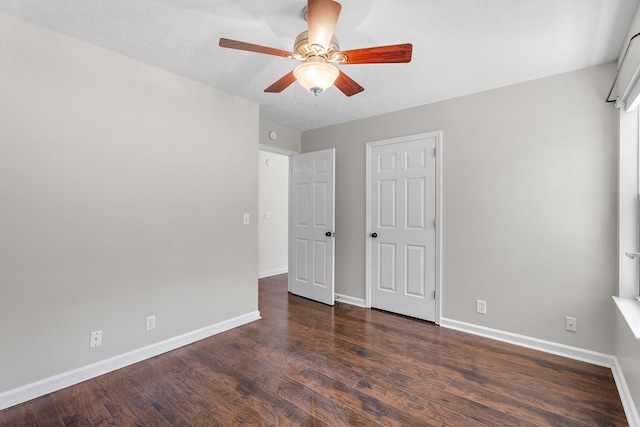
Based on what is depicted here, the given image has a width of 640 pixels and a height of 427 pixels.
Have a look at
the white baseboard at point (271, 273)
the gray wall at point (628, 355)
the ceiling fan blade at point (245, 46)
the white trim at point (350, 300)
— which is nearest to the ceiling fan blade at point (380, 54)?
the ceiling fan blade at point (245, 46)

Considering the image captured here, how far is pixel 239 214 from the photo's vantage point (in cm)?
313

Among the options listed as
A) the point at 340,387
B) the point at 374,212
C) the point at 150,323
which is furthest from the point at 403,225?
the point at 150,323

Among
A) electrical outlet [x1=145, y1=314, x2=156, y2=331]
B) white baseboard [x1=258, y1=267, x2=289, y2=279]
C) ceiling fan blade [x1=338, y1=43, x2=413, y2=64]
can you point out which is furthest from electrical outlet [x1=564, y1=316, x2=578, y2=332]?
white baseboard [x1=258, y1=267, x2=289, y2=279]

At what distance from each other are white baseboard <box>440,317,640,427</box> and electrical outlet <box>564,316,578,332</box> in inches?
6.0

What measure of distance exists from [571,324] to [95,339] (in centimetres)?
372

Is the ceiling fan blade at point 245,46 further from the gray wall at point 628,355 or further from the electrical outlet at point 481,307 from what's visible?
the electrical outlet at point 481,307

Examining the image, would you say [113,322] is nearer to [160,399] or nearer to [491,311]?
[160,399]

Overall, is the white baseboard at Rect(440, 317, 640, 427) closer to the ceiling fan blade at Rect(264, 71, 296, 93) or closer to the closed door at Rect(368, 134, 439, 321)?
the closed door at Rect(368, 134, 439, 321)

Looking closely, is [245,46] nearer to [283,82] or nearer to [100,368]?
[283,82]

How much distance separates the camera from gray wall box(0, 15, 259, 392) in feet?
6.15

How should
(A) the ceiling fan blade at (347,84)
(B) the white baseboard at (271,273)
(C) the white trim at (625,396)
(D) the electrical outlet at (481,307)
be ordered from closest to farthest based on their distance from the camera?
(C) the white trim at (625,396) → (A) the ceiling fan blade at (347,84) → (D) the electrical outlet at (481,307) → (B) the white baseboard at (271,273)

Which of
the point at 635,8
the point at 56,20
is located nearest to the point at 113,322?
the point at 56,20

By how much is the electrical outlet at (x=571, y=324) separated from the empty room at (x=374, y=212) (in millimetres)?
13

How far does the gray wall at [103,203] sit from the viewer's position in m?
1.88
